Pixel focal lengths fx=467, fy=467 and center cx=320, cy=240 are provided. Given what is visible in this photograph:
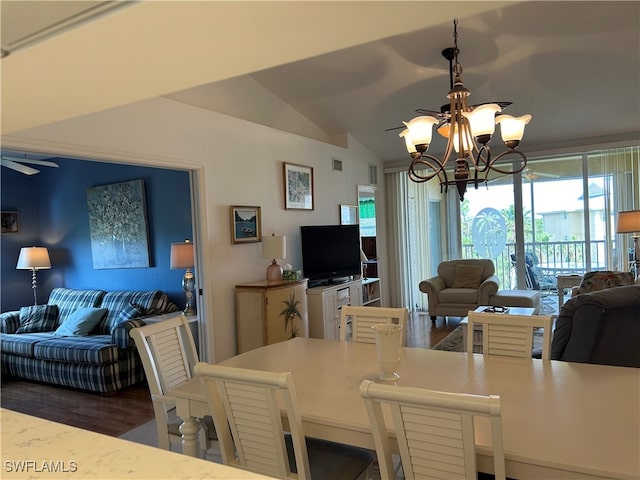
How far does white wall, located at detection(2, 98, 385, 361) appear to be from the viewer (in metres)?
3.21

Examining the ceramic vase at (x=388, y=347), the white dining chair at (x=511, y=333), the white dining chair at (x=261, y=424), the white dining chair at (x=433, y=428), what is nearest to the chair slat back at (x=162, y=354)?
the white dining chair at (x=261, y=424)

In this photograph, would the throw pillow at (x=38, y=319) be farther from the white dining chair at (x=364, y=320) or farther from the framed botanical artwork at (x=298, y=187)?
the white dining chair at (x=364, y=320)

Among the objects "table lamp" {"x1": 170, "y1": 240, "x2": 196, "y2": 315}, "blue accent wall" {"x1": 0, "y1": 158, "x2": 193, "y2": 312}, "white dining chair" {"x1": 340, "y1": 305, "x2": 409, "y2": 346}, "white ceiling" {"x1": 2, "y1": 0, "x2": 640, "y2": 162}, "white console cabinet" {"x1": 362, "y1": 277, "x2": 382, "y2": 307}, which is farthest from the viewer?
"white console cabinet" {"x1": 362, "y1": 277, "x2": 382, "y2": 307}

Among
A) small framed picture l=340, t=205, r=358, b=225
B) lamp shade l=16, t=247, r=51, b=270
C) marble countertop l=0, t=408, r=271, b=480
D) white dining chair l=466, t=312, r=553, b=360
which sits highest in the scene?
small framed picture l=340, t=205, r=358, b=225

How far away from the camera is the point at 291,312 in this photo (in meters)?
4.42

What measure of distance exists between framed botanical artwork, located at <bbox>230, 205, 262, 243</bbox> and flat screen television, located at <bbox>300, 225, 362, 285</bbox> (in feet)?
2.39

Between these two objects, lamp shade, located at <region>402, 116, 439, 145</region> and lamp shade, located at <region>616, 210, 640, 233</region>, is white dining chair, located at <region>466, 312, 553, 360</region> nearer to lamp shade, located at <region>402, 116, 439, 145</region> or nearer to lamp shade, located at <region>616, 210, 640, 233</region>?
lamp shade, located at <region>402, 116, 439, 145</region>

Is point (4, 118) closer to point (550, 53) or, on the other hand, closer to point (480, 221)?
point (550, 53)

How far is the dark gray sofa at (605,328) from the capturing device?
2570 millimetres

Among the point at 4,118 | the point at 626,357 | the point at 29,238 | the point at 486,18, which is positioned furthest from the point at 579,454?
the point at 29,238

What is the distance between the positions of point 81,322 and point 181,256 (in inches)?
50.5

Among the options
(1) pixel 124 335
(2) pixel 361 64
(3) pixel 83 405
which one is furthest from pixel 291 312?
(2) pixel 361 64

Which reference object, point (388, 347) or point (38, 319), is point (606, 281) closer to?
point (388, 347)

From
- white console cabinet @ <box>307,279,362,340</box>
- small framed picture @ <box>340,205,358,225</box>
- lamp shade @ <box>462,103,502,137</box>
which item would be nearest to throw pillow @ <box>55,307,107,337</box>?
white console cabinet @ <box>307,279,362,340</box>
